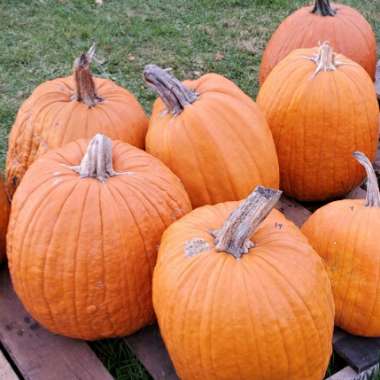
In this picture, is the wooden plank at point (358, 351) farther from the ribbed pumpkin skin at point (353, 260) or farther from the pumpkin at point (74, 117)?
the pumpkin at point (74, 117)

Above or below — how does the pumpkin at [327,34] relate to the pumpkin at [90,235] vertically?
above

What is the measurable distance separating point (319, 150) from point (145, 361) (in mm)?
1064

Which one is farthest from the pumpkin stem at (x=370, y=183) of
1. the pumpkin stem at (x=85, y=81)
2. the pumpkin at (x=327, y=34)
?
the pumpkin at (x=327, y=34)

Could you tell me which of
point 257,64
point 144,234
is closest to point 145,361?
point 144,234

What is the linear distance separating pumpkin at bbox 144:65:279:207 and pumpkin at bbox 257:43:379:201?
0.75 feet

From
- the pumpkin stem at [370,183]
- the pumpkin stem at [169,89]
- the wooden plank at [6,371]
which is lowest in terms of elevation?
the wooden plank at [6,371]

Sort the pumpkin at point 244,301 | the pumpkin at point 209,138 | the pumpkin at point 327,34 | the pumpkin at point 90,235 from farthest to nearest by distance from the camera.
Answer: the pumpkin at point 327,34
the pumpkin at point 209,138
the pumpkin at point 90,235
the pumpkin at point 244,301

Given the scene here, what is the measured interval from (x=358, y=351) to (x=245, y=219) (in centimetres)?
71

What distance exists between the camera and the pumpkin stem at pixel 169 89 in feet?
6.90

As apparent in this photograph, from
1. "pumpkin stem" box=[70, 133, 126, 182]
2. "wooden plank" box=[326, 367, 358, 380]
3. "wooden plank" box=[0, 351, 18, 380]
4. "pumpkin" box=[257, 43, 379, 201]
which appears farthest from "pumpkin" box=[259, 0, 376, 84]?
"wooden plank" box=[0, 351, 18, 380]

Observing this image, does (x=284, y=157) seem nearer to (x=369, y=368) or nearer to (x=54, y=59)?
(x=369, y=368)

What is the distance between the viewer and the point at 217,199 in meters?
2.18

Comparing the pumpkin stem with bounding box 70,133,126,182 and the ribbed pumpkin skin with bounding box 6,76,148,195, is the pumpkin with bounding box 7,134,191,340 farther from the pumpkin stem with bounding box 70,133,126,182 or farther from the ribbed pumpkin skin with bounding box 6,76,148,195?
the ribbed pumpkin skin with bounding box 6,76,148,195

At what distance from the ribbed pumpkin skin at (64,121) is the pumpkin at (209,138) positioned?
0.12 m
